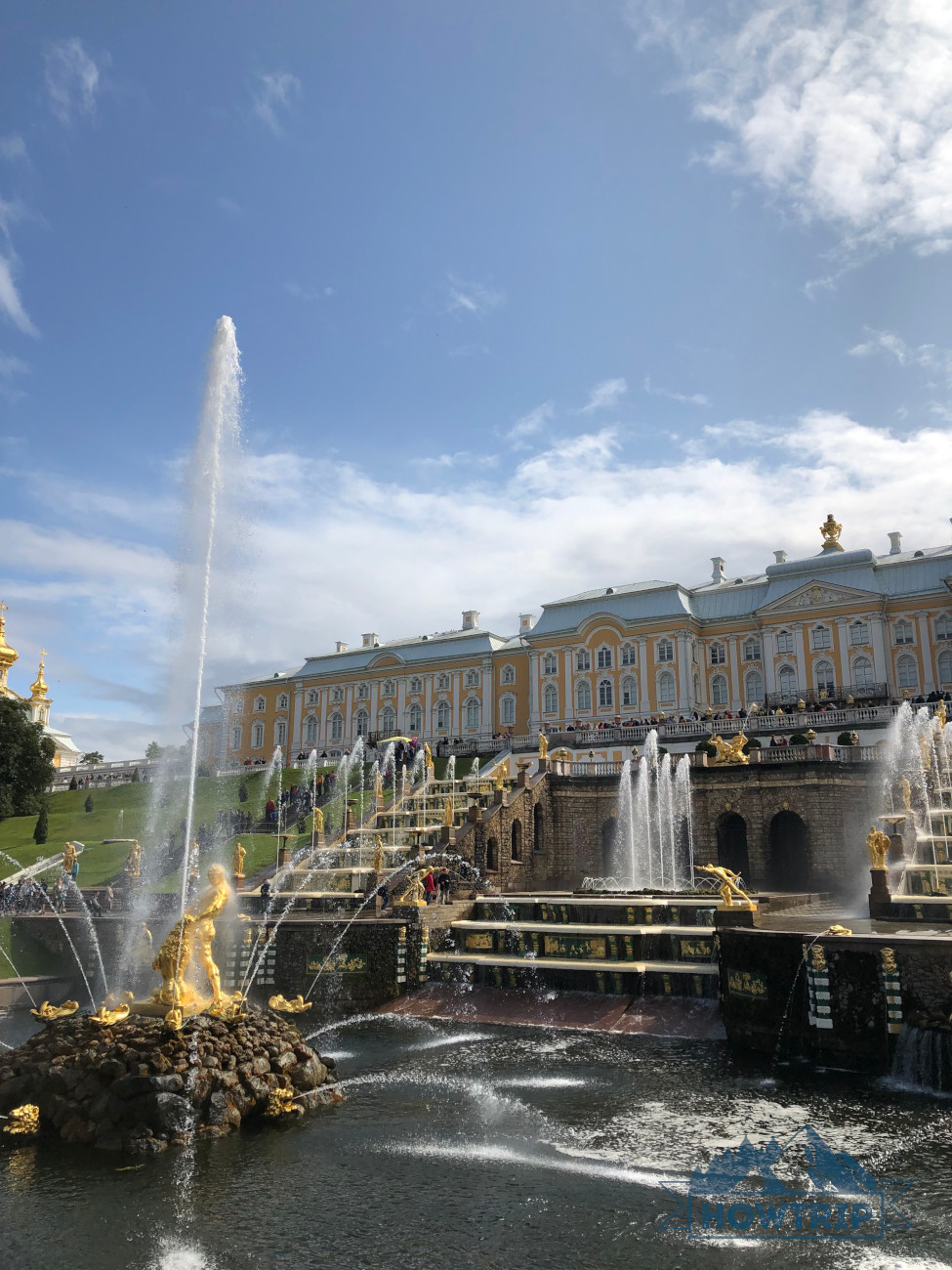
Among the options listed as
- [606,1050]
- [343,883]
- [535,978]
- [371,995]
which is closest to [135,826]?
[343,883]

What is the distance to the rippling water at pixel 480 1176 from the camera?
8.51 metres

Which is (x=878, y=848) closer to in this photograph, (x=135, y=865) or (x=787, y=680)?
(x=135, y=865)

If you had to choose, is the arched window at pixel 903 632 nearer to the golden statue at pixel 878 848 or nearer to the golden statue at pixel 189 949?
the golden statue at pixel 878 848

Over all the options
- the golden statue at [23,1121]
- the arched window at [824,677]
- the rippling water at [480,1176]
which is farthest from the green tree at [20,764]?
the arched window at [824,677]

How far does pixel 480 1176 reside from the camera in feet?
33.9

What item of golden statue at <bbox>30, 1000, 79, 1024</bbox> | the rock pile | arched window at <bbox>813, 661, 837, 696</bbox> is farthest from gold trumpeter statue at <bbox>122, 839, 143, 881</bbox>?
arched window at <bbox>813, 661, 837, 696</bbox>

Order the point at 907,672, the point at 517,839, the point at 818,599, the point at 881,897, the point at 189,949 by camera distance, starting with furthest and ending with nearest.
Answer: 1. the point at 818,599
2. the point at 907,672
3. the point at 517,839
4. the point at 881,897
5. the point at 189,949

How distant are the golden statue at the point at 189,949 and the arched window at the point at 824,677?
46.5m

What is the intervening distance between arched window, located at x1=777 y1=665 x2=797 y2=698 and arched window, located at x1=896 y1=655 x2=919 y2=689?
584cm

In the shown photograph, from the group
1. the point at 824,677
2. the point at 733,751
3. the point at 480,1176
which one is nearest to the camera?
the point at 480,1176

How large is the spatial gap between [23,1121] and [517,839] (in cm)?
2339

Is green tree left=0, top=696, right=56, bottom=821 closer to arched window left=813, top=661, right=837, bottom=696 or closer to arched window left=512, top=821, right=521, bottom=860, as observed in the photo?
arched window left=512, top=821, right=521, bottom=860

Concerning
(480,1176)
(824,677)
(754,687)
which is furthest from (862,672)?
(480,1176)

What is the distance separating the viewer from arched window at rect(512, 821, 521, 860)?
3378 centimetres
